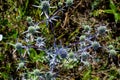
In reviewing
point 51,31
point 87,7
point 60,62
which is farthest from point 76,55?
point 87,7

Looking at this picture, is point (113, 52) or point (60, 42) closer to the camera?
point (113, 52)

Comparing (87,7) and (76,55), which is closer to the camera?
(76,55)

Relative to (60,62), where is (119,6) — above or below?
above

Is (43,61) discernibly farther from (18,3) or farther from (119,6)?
(119,6)

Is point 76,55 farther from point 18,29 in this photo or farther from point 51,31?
point 18,29

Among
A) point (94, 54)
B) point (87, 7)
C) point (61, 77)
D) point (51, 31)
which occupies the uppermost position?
point (87, 7)

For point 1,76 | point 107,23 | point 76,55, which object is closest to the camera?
point 76,55

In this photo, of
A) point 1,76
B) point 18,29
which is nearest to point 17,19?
point 18,29

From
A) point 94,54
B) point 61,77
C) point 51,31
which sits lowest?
point 61,77

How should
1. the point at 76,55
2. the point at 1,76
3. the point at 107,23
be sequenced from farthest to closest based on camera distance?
the point at 107,23 < the point at 1,76 < the point at 76,55
